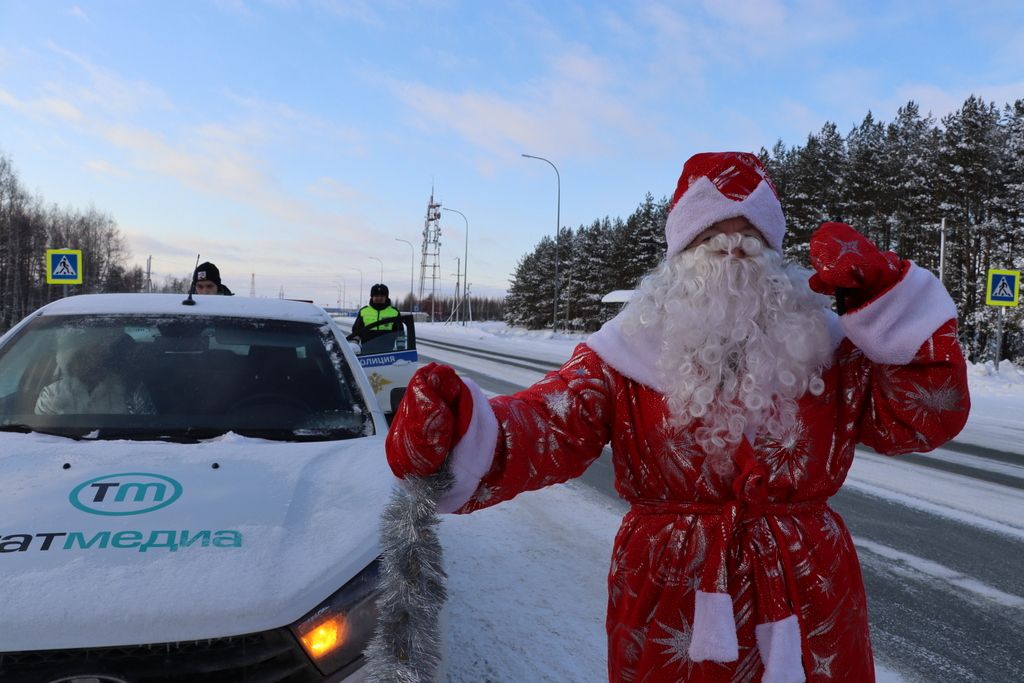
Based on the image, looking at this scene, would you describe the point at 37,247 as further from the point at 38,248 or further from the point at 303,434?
the point at 303,434

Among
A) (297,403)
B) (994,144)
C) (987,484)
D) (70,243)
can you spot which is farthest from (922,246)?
(70,243)

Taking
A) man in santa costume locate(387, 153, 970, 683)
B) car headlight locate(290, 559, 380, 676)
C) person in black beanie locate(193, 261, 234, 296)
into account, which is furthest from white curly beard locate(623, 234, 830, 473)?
person in black beanie locate(193, 261, 234, 296)

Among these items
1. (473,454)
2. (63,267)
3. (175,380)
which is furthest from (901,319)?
(63,267)

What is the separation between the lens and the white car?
1659mm

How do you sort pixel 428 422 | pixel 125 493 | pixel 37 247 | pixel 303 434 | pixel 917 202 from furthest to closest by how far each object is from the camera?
pixel 37 247
pixel 917 202
pixel 303 434
pixel 125 493
pixel 428 422

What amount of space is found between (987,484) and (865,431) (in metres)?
6.51

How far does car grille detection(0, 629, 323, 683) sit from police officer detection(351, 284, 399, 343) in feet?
22.8

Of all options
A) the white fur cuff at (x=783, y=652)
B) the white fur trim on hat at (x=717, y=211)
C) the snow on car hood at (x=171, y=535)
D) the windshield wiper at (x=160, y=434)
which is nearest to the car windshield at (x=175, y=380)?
the windshield wiper at (x=160, y=434)

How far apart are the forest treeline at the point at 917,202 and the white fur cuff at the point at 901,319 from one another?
24013mm

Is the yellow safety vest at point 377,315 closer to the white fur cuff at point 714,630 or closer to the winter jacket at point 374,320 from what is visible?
the winter jacket at point 374,320

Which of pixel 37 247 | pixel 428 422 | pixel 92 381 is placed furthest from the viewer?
pixel 37 247

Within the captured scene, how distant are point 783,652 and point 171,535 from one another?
5.24ft

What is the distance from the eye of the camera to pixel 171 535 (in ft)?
6.34

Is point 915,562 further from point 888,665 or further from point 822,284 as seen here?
point 822,284
